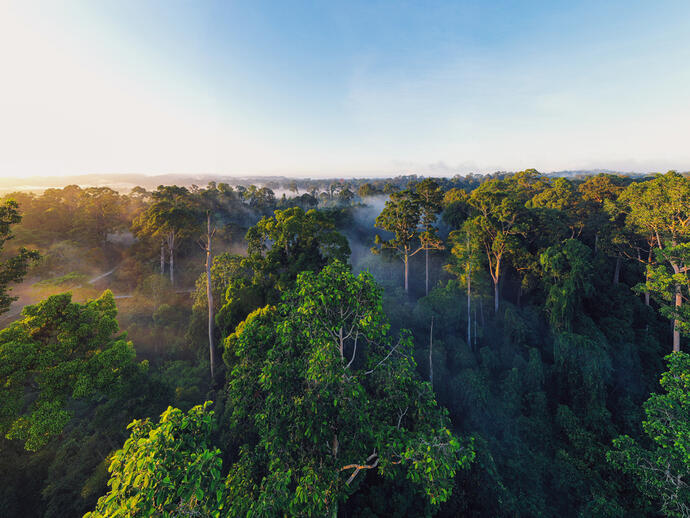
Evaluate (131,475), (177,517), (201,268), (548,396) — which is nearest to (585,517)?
(548,396)

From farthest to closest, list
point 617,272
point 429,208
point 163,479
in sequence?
point 617,272 → point 429,208 → point 163,479

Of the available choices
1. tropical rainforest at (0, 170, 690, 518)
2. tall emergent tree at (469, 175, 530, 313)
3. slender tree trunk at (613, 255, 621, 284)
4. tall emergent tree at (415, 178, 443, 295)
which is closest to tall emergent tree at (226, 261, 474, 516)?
tropical rainforest at (0, 170, 690, 518)

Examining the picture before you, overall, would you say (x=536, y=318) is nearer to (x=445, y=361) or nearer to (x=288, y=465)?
(x=445, y=361)

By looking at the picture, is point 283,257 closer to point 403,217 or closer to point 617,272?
point 403,217

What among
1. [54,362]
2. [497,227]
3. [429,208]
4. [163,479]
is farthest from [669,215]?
[54,362]

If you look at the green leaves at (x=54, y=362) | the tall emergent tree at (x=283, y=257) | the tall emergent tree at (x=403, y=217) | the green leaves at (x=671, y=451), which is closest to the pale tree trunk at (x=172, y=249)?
the tall emergent tree at (x=283, y=257)
